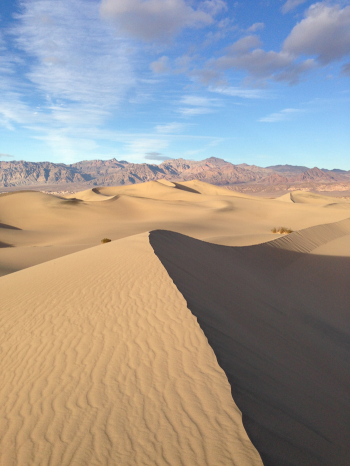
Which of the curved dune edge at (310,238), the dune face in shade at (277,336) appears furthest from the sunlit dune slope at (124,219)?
the dune face in shade at (277,336)

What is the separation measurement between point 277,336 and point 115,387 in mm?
3140

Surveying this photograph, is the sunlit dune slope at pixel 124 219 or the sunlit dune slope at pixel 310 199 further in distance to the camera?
the sunlit dune slope at pixel 310 199

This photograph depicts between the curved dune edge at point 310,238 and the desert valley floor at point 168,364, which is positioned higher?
the curved dune edge at point 310,238

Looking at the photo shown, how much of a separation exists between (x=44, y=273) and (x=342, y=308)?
314 inches

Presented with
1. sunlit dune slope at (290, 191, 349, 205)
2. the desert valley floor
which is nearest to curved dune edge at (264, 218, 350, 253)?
the desert valley floor

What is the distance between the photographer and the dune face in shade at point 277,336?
2830 millimetres

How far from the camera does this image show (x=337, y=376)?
4.75m

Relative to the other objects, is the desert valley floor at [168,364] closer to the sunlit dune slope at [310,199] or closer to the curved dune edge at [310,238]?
the curved dune edge at [310,238]

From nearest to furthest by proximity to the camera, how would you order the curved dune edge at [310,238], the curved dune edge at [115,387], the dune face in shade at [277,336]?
1. the curved dune edge at [115,387]
2. the dune face in shade at [277,336]
3. the curved dune edge at [310,238]

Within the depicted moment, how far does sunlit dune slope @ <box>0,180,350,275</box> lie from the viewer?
69.6 feet

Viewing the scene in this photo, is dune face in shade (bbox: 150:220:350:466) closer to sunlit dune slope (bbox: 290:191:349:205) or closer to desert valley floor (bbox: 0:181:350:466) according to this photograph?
desert valley floor (bbox: 0:181:350:466)

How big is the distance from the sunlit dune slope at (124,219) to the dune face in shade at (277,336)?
602cm

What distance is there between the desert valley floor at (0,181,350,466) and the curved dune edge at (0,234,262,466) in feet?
0.04

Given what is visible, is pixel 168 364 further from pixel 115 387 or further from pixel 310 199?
pixel 310 199
